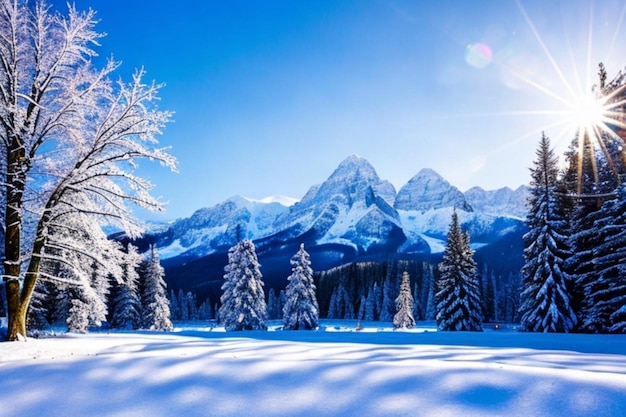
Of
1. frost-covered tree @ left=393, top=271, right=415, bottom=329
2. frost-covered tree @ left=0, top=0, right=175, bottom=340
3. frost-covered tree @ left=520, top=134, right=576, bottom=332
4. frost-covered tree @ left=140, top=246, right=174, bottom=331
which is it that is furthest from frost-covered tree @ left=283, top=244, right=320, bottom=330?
frost-covered tree @ left=0, top=0, right=175, bottom=340

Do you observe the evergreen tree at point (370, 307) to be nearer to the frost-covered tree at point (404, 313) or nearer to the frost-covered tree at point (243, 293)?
the frost-covered tree at point (404, 313)

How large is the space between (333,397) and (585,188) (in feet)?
81.8

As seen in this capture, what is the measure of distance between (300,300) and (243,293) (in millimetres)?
6160

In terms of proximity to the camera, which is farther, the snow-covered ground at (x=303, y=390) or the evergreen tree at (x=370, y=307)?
the evergreen tree at (x=370, y=307)

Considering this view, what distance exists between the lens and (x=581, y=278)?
19.4m

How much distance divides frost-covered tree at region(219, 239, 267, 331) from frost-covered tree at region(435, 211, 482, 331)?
17443mm

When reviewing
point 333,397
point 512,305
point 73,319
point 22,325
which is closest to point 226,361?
point 333,397

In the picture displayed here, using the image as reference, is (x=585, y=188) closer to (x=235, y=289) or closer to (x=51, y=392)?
(x=51, y=392)

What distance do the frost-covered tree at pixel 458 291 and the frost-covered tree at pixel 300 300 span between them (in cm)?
1371

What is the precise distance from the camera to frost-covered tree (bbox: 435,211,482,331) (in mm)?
29672

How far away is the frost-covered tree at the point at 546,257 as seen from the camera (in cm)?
2025

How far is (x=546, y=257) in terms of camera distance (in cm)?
2095

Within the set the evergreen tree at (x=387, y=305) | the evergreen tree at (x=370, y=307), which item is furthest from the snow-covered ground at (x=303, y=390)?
the evergreen tree at (x=370, y=307)

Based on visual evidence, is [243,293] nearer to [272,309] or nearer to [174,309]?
[272,309]
